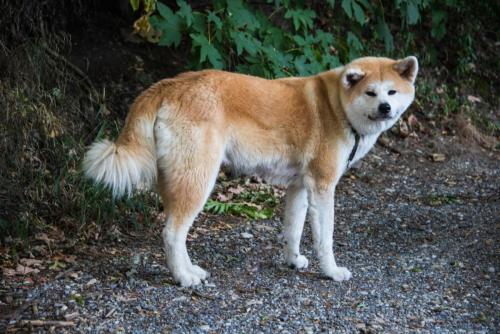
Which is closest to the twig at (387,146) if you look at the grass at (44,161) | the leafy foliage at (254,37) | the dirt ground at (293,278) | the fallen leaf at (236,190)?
the dirt ground at (293,278)

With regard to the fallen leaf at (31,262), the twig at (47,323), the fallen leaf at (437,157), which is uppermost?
the twig at (47,323)

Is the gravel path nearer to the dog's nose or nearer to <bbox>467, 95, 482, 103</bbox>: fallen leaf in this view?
the dog's nose

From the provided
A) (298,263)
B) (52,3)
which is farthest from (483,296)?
(52,3)

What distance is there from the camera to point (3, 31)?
598 cm

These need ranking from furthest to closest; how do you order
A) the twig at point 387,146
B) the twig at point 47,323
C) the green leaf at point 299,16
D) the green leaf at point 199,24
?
the twig at point 387,146, the green leaf at point 299,16, the green leaf at point 199,24, the twig at point 47,323

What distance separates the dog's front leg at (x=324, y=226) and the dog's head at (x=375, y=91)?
1.64 ft

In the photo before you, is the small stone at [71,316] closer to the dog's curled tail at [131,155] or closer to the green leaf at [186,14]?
the dog's curled tail at [131,155]

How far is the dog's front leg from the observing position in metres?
4.79

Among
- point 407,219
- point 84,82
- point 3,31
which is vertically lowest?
point 407,219

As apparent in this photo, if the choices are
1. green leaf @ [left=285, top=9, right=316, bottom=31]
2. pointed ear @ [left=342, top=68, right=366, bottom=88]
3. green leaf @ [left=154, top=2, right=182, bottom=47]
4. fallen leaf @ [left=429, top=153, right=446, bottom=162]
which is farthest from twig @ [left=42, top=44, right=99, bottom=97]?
fallen leaf @ [left=429, top=153, right=446, bottom=162]

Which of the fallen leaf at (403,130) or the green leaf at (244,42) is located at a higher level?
the green leaf at (244,42)

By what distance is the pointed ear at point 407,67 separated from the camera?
478cm

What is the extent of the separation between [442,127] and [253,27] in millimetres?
3734

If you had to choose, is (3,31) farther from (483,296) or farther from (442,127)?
(442,127)
